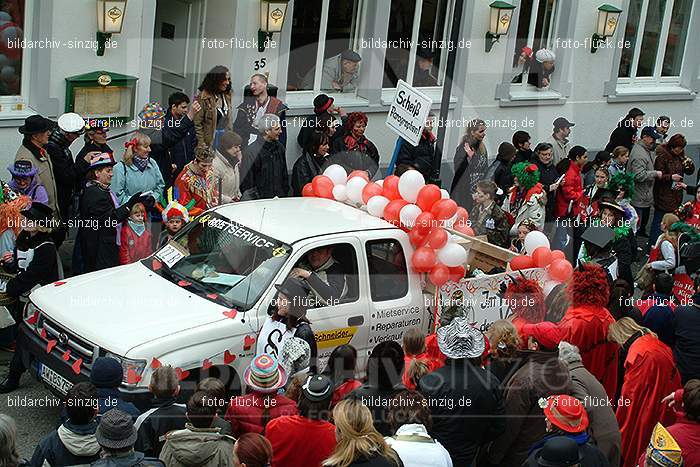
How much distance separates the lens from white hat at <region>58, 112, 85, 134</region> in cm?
1196

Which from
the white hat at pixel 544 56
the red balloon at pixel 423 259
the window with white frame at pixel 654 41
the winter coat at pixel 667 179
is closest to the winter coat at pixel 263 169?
the red balloon at pixel 423 259

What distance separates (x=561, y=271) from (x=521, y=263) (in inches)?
16.0

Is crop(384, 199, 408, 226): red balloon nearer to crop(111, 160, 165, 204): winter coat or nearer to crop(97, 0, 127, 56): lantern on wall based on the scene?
crop(111, 160, 165, 204): winter coat

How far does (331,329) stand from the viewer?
31.9 feet

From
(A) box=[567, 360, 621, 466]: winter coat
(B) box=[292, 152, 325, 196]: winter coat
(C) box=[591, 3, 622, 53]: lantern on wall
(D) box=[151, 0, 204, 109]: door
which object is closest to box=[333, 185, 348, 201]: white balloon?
(B) box=[292, 152, 325, 196]: winter coat

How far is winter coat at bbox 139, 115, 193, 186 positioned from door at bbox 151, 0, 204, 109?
299cm

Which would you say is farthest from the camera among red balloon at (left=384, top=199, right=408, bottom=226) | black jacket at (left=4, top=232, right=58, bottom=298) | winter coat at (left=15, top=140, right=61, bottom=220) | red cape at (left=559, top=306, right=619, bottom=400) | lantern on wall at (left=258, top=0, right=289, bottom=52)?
lantern on wall at (left=258, top=0, right=289, bottom=52)

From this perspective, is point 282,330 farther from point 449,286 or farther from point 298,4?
point 298,4

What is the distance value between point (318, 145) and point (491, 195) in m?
2.51

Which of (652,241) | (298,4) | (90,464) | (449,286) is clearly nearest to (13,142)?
(298,4)

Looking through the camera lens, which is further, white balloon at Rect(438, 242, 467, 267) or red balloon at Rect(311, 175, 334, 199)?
red balloon at Rect(311, 175, 334, 199)

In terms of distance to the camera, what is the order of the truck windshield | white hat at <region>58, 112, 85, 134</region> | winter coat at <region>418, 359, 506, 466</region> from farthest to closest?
1. white hat at <region>58, 112, 85, 134</region>
2. the truck windshield
3. winter coat at <region>418, 359, 506, 466</region>

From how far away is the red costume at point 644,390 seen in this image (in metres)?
8.62

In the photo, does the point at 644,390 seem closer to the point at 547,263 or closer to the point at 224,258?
the point at 547,263
